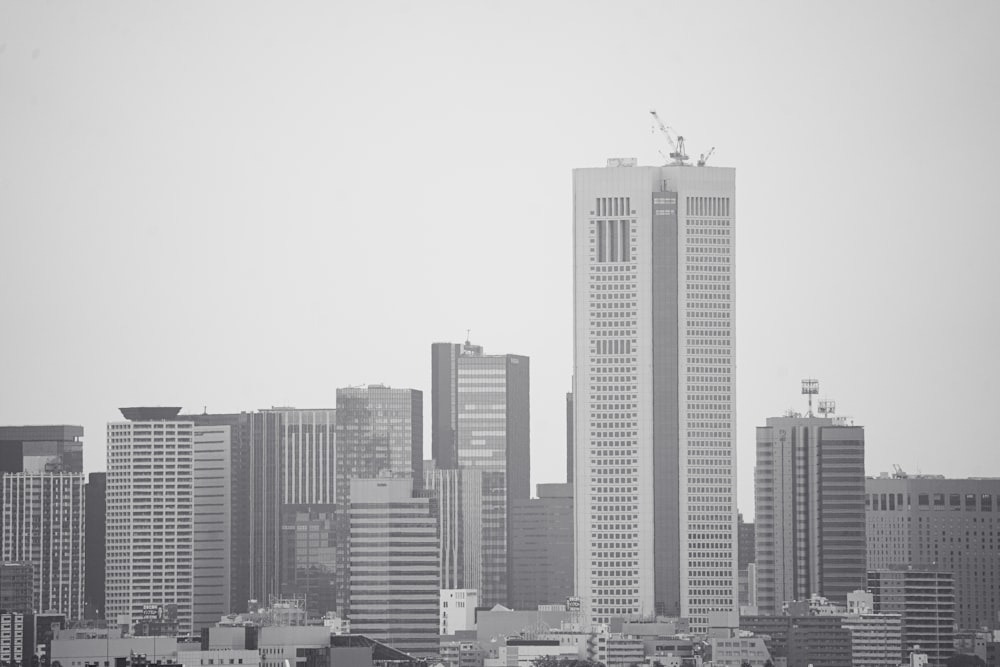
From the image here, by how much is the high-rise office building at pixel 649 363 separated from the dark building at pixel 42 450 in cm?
3555

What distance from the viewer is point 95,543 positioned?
174750 millimetres

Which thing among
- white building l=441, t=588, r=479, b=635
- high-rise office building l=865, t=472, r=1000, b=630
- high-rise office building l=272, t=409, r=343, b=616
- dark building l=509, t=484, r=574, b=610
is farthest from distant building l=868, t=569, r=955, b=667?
high-rise office building l=272, t=409, r=343, b=616

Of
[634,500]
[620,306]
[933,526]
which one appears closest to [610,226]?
[620,306]

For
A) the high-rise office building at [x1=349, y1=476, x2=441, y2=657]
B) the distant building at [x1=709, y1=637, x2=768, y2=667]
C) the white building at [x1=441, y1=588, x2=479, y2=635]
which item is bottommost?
the distant building at [x1=709, y1=637, x2=768, y2=667]

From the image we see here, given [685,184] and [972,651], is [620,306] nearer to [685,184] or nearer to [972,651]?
[685,184]

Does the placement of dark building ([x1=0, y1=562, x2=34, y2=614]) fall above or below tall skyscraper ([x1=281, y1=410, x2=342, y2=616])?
below

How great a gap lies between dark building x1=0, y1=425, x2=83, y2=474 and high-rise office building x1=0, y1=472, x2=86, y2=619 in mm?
642

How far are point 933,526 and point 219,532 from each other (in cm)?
4653

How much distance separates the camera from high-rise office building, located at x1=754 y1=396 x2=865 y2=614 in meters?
157

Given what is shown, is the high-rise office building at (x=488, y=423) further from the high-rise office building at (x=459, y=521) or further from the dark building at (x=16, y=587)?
the dark building at (x=16, y=587)

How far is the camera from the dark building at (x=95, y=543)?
559 ft

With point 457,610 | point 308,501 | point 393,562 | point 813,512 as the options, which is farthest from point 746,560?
point 308,501

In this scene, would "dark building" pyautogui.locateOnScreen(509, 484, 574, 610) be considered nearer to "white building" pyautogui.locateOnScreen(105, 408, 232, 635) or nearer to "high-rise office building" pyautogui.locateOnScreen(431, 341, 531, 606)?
"high-rise office building" pyautogui.locateOnScreen(431, 341, 531, 606)

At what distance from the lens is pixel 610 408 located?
156875mm
